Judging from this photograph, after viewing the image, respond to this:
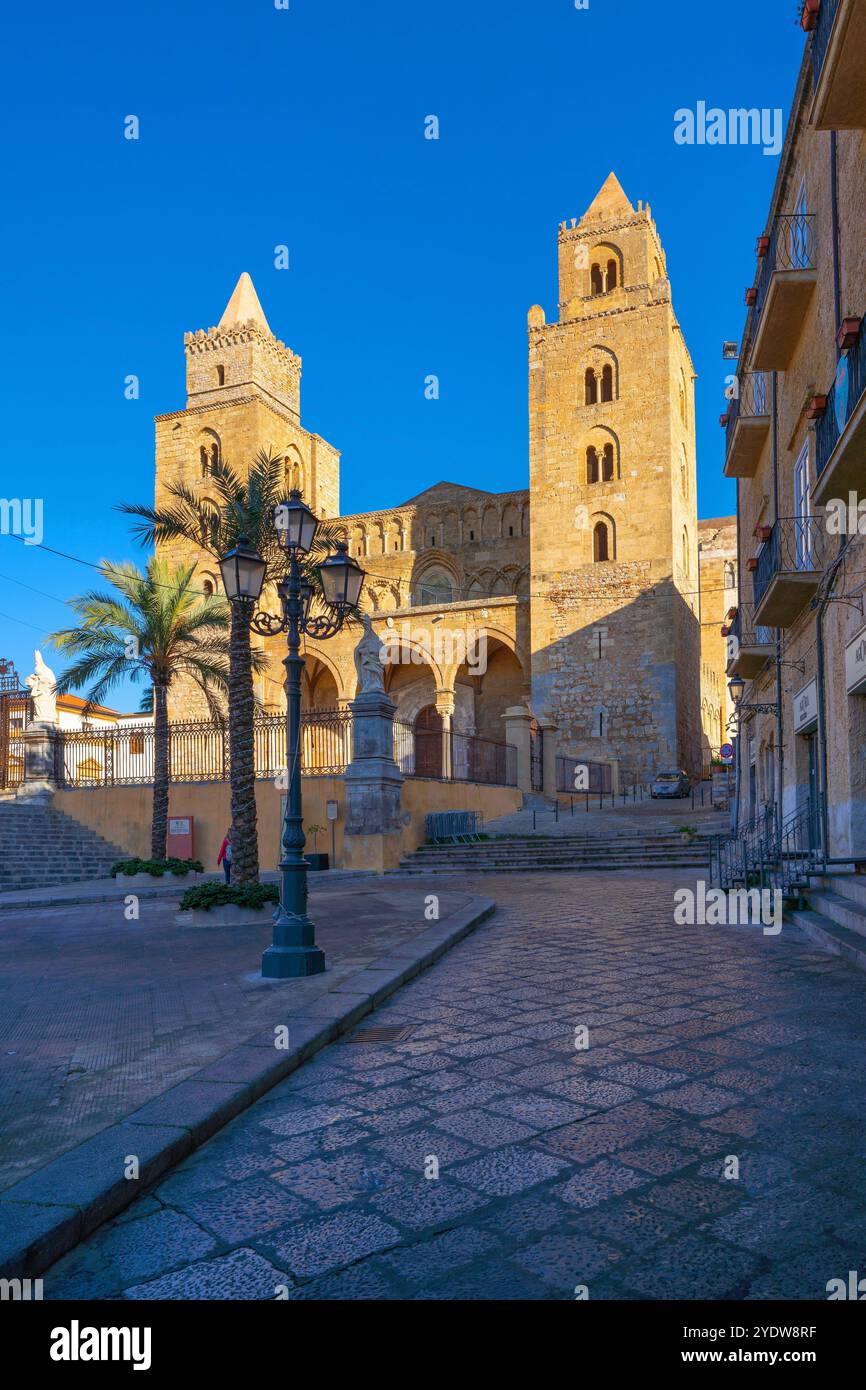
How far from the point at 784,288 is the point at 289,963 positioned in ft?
29.3

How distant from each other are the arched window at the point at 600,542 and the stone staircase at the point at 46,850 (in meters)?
19.7

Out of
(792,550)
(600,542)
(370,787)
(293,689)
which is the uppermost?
(600,542)

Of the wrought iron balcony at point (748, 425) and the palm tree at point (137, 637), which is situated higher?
the wrought iron balcony at point (748, 425)

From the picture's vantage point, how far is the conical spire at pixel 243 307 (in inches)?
1713

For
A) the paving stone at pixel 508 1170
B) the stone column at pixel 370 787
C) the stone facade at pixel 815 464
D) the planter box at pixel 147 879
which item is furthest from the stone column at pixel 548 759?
the paving stone at pixel 508 1170

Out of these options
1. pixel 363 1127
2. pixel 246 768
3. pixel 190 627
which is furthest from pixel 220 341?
pixel 363 1127

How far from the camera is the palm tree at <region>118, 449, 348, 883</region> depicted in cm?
1312

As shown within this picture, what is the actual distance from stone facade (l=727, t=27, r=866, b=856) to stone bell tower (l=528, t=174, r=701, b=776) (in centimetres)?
1764

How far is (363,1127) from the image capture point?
4.00 m

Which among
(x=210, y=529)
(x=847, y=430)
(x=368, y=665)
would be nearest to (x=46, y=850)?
(x=368, y=665)

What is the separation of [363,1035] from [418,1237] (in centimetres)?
265

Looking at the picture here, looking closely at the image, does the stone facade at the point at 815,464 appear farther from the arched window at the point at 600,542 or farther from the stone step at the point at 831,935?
the arched window at the point at 600,542

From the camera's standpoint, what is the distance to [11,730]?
25312 mm

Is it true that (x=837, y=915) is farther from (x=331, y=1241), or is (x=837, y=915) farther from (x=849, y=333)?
(x=331, y=1241)
